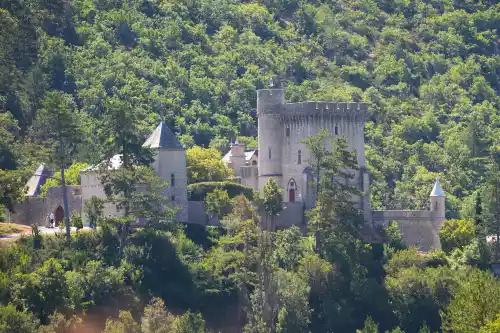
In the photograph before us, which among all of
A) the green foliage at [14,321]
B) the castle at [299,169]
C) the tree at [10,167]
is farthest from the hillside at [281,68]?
the green foliage at [14,321]

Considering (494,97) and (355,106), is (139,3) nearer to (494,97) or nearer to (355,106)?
(494,97)

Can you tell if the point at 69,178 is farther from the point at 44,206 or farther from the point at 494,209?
the point at 494,209

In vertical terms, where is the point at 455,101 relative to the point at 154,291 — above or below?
above

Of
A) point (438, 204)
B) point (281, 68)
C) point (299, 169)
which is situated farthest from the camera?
point (281, 68)

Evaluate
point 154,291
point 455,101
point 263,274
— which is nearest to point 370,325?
point 263,274

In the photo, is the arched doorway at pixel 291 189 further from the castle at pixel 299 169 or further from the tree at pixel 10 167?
the tree at pixel 10 167

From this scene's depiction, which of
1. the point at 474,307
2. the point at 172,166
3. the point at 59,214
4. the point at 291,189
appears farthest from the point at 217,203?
the point at 474,307
